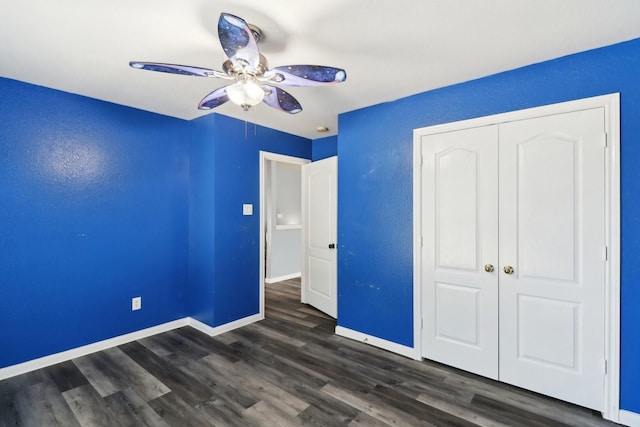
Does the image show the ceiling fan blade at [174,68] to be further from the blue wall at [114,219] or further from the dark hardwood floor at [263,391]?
the dark hardwood floor at [263,391]

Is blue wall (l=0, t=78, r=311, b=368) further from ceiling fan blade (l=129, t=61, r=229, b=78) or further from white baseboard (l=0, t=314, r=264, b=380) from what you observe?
ceiling fan blade (l=129, t=61, r=229, b=78)

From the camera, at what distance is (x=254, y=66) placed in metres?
1.62

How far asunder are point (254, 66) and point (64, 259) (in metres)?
2.53

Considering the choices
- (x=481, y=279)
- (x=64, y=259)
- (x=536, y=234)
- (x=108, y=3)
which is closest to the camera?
(x=108, y=3)

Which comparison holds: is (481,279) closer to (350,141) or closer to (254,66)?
(350,141)

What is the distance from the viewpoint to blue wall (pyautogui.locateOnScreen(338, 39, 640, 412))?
1.91 metres

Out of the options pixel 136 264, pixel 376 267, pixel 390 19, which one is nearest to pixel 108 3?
pixel 390 19

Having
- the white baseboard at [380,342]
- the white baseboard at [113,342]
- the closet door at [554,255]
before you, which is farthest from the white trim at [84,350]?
the closet door at [554,255]

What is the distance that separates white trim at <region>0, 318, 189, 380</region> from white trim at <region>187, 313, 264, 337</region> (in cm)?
15

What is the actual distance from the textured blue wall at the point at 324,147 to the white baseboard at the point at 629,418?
11.7ft

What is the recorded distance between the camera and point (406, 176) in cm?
282

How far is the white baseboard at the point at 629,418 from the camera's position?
1.88 metres

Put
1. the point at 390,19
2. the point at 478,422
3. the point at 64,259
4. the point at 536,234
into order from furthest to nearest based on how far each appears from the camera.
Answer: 1. the point at 64,259
2. the point at 536,234
3. the point at 478,422
4. the point at 390,19

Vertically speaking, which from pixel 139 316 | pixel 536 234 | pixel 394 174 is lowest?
pixel 139 316
